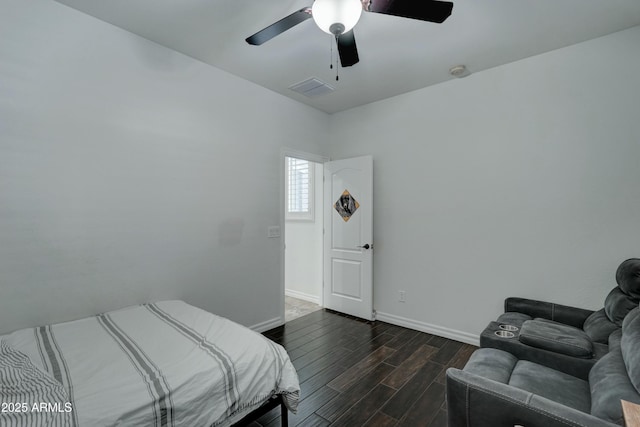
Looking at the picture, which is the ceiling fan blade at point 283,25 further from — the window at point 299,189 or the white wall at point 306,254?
the window at point 299,189

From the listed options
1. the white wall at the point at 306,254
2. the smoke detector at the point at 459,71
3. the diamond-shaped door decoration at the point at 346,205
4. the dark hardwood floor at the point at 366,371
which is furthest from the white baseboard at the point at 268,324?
the smoke detector at the point at 459,71

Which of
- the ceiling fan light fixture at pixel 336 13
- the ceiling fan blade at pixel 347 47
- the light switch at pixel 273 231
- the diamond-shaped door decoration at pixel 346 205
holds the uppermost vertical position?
the ceiling fan blade at pixel 347 47

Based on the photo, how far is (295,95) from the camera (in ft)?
12.3

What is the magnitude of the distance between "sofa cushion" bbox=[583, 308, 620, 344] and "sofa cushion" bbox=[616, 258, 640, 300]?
25 cm

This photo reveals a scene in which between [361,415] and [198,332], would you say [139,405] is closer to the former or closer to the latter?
[198,332]

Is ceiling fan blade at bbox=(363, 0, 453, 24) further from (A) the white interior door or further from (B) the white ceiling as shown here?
(A) the white interior door

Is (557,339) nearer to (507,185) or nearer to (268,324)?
(507,185)

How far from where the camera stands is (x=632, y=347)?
1406 mm

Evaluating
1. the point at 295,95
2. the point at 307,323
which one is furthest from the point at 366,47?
the point at 307,323

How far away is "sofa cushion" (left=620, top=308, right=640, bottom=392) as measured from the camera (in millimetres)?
1279

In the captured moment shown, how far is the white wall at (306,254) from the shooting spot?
459 centimetres

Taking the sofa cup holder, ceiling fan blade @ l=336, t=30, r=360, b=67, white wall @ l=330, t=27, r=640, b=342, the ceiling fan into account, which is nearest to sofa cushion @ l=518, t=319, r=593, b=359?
the sofa cup holder

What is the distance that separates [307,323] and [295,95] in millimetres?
2928

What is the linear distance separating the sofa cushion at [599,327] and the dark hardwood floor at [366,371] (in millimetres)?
1045
